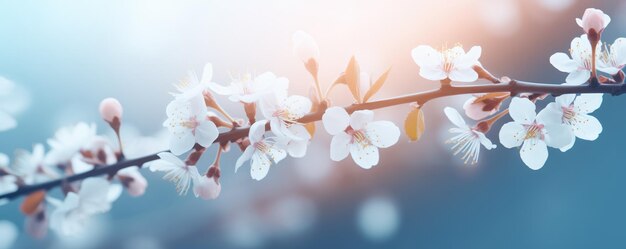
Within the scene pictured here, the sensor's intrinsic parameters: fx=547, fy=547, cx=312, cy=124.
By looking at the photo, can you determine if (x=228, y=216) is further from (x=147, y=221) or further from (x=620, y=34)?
(x=620, y=34)

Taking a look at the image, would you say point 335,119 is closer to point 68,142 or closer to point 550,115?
point 550,115

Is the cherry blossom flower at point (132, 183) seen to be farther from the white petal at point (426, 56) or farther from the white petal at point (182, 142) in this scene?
the white petal at point (426, 56)

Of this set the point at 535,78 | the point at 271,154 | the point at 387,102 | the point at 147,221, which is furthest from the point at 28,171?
the point at 535,78

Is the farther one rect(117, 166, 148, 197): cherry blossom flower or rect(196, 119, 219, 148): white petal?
rect(117, 166, 148, 197): cherry blossom flower

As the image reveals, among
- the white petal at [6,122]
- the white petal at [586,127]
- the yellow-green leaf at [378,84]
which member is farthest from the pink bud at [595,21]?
the white petal at [6,122]

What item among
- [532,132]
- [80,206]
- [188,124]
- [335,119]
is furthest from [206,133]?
[532,132]

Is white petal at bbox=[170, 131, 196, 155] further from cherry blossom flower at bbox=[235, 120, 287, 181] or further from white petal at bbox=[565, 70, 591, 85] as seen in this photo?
white petal at bbox=[565, 70, 591, 85]

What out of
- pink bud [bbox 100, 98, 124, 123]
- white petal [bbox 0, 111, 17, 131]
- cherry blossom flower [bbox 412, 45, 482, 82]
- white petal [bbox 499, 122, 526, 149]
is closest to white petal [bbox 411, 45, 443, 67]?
cherry blossom flower [bbox 412, 45, 482, 82]
